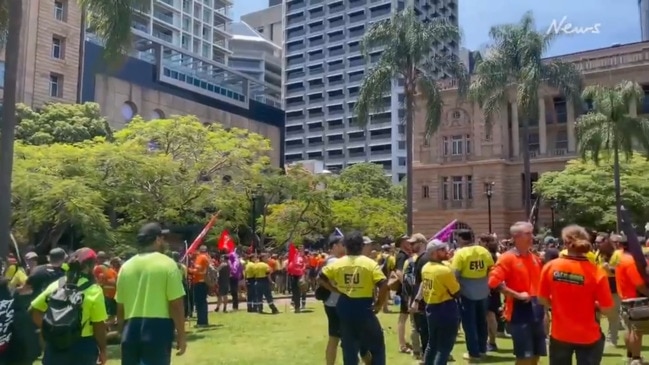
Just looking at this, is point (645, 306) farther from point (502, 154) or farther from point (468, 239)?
point (502, 154)

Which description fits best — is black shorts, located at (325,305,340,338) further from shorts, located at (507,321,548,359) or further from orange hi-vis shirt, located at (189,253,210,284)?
orange hi-vis shirt, located at (189,253,210,284)

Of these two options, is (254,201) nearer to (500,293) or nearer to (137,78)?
(137,78)

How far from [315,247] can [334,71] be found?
226 feet

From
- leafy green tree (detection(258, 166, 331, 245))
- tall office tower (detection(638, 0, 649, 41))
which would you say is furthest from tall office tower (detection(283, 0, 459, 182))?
leafy green tree (detection(258, 166, 331, 245))

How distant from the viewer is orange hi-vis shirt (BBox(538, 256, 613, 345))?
561 centimetres

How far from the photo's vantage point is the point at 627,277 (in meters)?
8.00

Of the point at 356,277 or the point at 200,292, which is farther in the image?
the point at 200,292

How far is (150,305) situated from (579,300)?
3.60 meters

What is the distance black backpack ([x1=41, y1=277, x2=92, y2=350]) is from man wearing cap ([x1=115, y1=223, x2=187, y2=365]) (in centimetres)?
41

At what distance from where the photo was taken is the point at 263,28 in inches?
5546

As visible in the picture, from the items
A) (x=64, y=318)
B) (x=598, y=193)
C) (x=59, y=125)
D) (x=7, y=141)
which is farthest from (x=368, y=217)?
(x=64, y=318)

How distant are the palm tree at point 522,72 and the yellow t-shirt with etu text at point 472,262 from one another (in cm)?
2509

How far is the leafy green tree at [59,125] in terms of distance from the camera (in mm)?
36866

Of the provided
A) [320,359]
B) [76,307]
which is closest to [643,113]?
[320,359]
